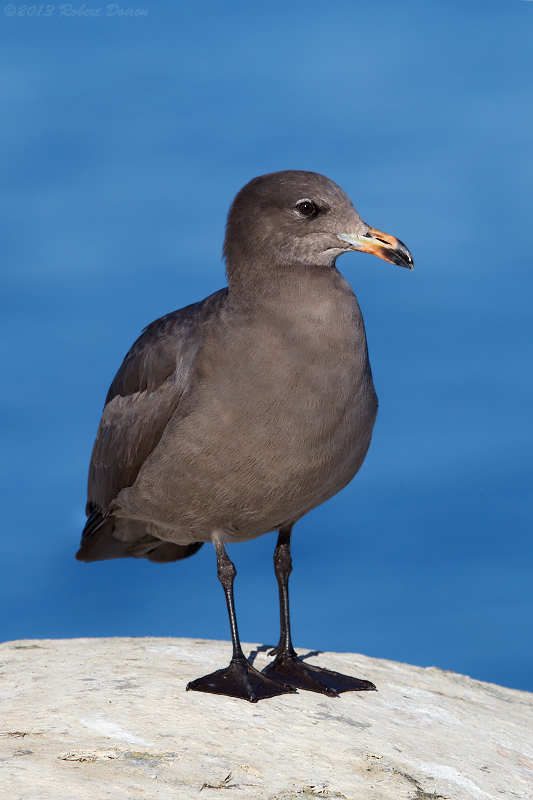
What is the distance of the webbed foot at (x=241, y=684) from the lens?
18.9ft

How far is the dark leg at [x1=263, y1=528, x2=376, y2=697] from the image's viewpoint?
20.3 ft

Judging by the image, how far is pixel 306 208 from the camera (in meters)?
5.64

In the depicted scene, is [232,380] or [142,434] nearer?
[232,380]

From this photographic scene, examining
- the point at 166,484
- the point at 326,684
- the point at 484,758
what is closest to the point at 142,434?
the point at 166,484

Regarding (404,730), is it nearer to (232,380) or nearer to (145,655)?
(145,655)

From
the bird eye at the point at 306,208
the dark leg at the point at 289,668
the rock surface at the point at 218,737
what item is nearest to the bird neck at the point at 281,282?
the bird eye at the point at 306,208

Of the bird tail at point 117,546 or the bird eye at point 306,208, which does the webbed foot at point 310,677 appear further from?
the bird eye at point 306,208

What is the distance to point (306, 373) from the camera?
5.45m

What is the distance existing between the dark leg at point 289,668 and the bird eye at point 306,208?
6.49 feet

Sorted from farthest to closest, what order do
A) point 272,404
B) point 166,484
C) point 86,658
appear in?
point 86,658, point 166,484, point 272,404

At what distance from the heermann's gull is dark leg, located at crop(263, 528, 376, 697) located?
0.05 m

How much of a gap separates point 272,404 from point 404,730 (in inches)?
74.0

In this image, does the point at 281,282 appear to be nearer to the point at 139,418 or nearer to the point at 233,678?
the point at 139,418

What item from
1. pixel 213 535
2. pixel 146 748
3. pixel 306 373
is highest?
pixel 306 373
